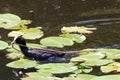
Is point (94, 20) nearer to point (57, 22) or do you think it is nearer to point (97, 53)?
point (57, 22)

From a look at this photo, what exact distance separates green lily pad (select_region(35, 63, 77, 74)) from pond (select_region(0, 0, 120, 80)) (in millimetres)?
386

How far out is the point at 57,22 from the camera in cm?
370

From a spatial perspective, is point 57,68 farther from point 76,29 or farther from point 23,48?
point 76,29

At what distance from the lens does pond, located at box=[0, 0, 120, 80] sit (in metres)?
3.20

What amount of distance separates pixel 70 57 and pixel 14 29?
2.46 ft

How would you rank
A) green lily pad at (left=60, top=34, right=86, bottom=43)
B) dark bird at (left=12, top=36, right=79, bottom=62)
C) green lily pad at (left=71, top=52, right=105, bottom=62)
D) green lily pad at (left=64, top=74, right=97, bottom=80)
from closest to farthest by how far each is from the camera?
1. green lily pad at (left=64, top=74, right=97, bottom=80)
2. green lily pad at (left=71, top=52, right=105, bottom=62)
3. dark bird at (left=12, top=36, right=79, bottom=62)
4. green lily pad at (left=60, top=34, right=86, bottom=43)

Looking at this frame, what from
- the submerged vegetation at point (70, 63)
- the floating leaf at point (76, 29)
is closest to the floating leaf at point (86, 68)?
the submerged vegetation at point (70, 63)

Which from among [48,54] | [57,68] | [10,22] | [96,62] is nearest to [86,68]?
[96,62]

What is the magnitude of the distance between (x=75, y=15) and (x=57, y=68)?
1.44 meters

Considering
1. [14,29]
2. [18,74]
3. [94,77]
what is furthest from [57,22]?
[94,77]

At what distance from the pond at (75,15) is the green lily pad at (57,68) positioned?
1.27ft

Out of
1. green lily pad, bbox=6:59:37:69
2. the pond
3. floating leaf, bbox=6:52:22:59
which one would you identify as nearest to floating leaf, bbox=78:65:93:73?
green lily pad, bbox=6:59:37:69

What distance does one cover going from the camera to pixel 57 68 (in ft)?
8.25

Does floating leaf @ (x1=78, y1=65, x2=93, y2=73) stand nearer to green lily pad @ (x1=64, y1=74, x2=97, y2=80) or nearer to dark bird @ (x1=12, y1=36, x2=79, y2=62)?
green lily pad @ (x1=64, y1=74, x2=97, y2=80)
